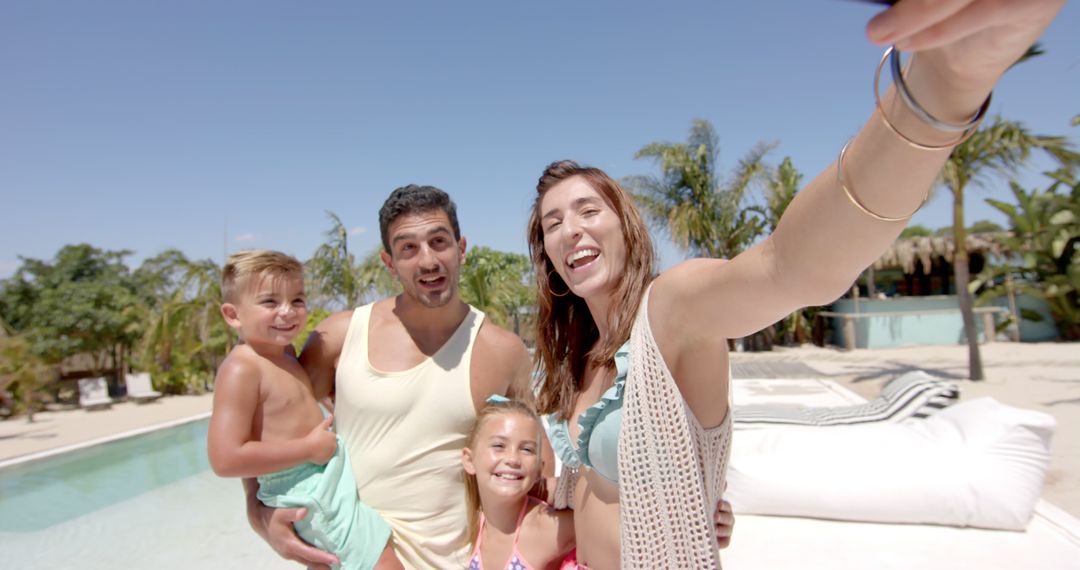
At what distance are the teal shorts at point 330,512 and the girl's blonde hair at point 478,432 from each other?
0.30 metres

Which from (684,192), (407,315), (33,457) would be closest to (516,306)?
(684,192)

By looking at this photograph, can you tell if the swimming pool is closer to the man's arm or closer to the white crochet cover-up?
the man's arm

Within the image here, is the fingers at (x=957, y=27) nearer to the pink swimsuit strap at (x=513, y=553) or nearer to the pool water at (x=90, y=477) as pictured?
the pink swimsuit strap at (x=513, y=553)

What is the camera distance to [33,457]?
9.52 metres

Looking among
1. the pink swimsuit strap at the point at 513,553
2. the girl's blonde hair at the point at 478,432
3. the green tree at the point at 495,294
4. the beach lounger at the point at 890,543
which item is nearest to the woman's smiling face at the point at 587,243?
the girl's blonde hair at the point at 478,432

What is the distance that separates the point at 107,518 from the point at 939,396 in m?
9.34

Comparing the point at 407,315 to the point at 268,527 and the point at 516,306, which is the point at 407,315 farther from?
the point at 516,306

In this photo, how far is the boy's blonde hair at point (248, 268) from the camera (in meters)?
2.16

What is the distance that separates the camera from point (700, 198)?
787 inches

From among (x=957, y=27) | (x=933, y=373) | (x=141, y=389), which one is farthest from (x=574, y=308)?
(x=141, y=389)

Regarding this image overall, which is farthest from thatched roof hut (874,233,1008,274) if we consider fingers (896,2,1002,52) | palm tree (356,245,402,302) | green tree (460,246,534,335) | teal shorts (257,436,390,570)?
fingers (896,2,1002,52)

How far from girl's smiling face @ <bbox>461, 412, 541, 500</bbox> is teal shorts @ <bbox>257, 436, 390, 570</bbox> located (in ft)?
1.29

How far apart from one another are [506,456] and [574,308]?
552mm

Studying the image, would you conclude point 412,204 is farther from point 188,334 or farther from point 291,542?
point 188,334
